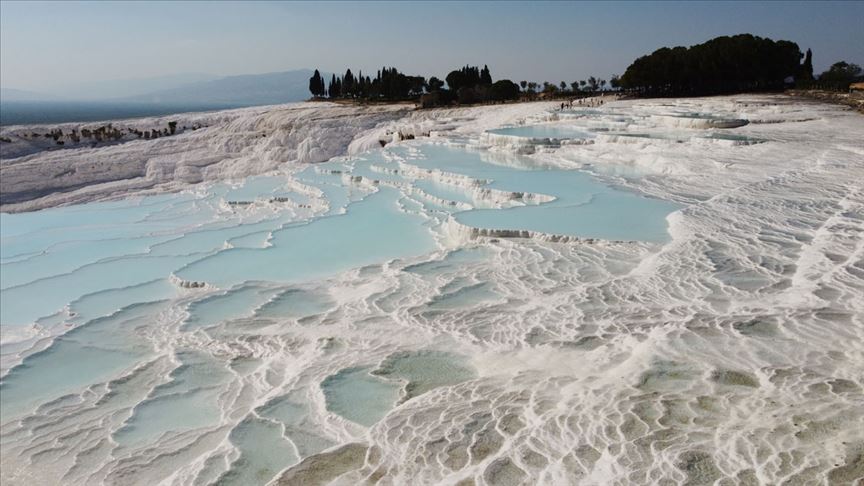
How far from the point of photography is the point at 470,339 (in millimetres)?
4871

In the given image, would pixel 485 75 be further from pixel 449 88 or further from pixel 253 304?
pixel 253 304

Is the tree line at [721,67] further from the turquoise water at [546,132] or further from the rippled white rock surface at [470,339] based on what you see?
the rippled white rock surface at [470,339]

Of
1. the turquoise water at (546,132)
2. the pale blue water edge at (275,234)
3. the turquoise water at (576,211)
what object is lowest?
the pale blue water edge at (275,234)

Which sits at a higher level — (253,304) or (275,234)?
(253,304)

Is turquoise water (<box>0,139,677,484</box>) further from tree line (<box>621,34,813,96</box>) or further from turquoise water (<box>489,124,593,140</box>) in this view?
tree line (<box>621,34,813,96</box>)

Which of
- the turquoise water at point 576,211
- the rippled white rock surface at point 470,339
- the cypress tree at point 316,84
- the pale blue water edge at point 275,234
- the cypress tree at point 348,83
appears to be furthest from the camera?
A: the cypress tree at point 316,84

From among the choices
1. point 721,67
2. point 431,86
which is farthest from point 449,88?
point 721,67

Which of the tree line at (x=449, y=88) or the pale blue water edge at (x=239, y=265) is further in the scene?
the tree line at (x=449, y=88)

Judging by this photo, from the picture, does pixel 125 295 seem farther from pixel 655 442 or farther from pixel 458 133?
pixel 458 133

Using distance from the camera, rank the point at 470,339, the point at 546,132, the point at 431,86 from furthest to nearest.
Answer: the point at 431,86, the point at 546,132, the point at 470,339

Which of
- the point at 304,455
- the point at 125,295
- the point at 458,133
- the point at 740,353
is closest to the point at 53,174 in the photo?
the point at 458,133

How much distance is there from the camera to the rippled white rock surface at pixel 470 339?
320 centimetres

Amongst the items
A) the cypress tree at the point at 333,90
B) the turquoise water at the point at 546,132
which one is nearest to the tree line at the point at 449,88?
the cypress tree at the point at 333,90

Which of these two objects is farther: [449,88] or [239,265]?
[449,88]
